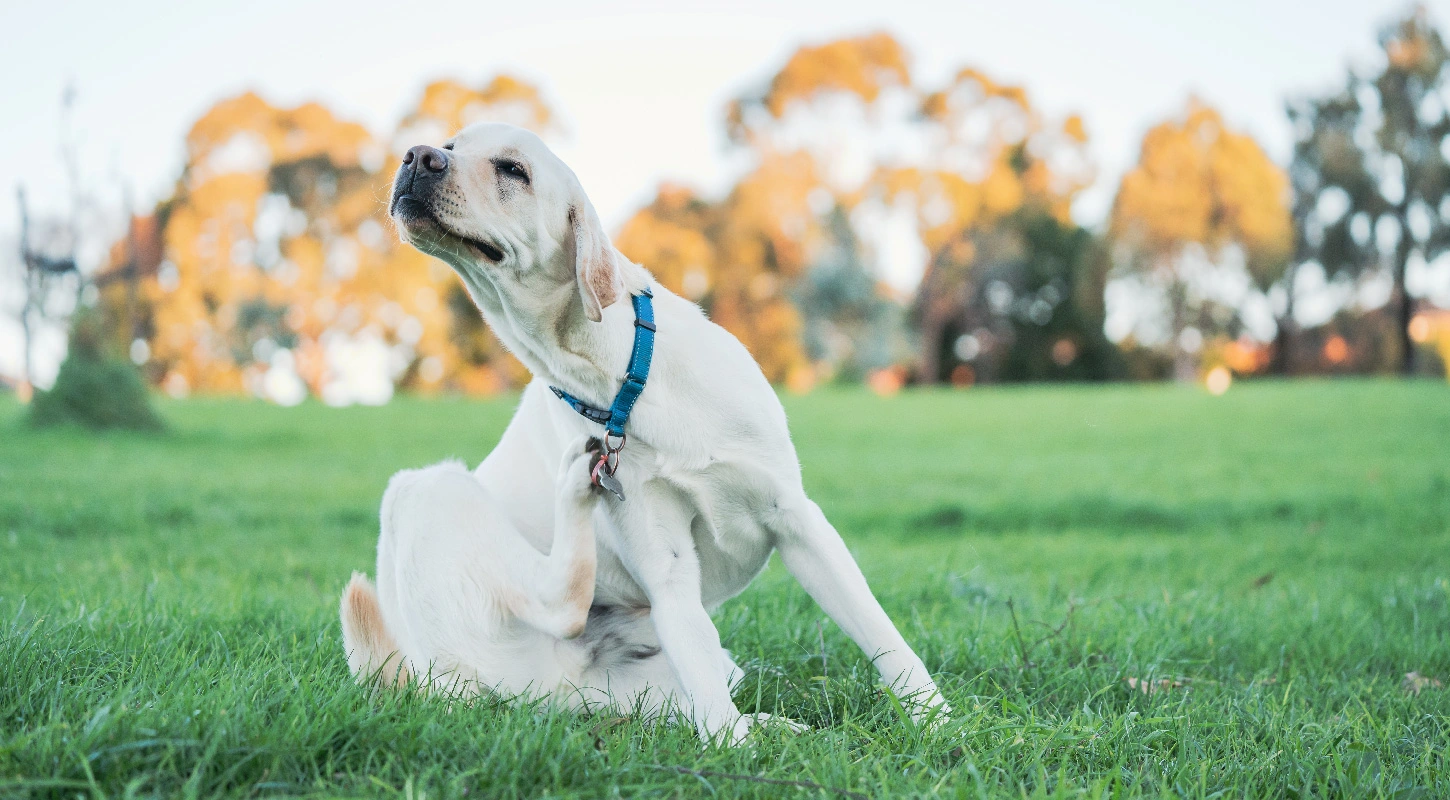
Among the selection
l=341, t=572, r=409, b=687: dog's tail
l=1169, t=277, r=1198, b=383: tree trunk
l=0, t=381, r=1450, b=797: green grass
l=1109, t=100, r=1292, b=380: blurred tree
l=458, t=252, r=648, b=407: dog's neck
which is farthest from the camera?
l=1169, t=277, r=1198, b=383: tree trunk

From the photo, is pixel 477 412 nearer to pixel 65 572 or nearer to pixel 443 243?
pixel 65 572

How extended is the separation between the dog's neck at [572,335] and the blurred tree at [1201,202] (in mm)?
30625

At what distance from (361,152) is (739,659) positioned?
32.0m

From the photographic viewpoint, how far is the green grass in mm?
1985

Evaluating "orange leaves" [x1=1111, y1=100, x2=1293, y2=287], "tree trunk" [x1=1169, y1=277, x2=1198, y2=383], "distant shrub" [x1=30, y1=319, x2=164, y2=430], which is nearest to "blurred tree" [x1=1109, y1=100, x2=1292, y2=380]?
"orange leaves" [x1=1111, y1=100, x2=1293, y2=287]

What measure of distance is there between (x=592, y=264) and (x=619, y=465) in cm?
51

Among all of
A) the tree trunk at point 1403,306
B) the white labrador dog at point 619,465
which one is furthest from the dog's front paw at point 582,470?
the tree trunk at point 1403,306

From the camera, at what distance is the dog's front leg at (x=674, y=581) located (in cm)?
244

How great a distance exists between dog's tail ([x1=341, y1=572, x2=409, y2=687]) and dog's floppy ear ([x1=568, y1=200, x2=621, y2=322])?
1.03 meters

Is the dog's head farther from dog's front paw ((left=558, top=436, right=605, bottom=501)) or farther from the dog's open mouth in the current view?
dog's front paw ((left=558, top=436, right=605, bottom=501))

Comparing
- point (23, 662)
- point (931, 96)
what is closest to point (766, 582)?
point (23, 662)

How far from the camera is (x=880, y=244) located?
1267 inches

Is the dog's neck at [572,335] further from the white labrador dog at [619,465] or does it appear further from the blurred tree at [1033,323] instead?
the blurred tree at [1033,323]

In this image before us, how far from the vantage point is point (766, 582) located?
15.3 ft
